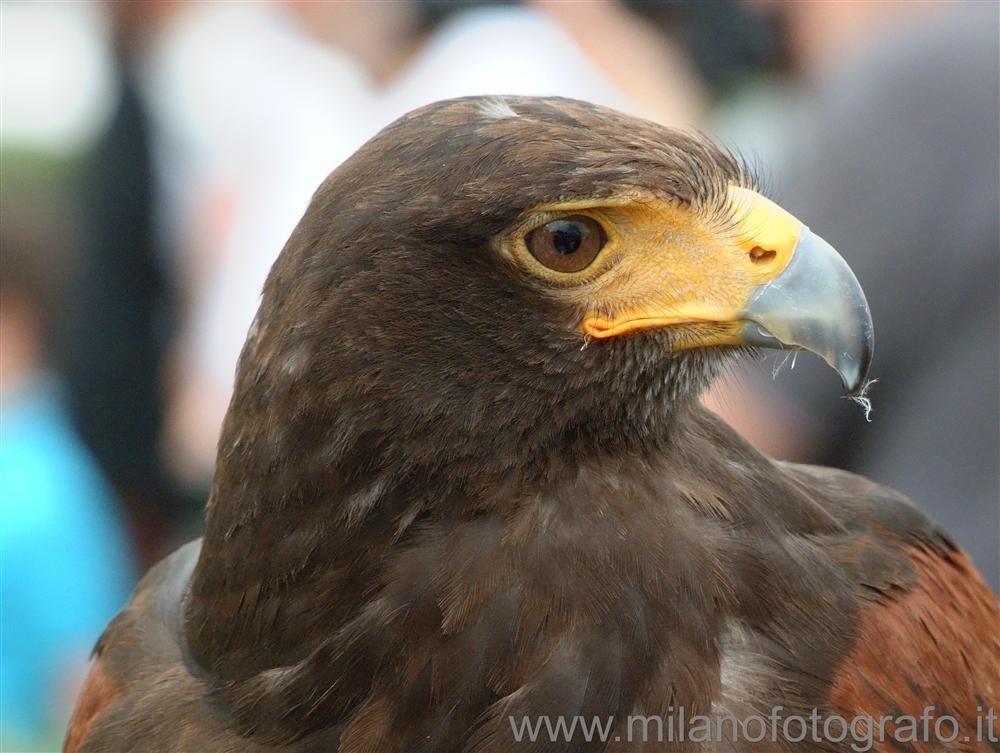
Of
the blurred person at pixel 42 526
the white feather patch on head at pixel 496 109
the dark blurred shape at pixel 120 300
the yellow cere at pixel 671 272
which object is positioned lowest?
the blurred person at pixel 42 526

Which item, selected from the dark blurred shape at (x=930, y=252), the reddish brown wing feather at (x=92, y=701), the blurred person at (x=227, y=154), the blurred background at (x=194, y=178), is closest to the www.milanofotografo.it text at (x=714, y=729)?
the reddish brown wing feather at (x=92, y=701)

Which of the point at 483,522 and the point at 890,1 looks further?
the point at 890,1

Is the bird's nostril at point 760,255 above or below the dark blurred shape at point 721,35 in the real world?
above

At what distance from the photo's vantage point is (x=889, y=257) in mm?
3270

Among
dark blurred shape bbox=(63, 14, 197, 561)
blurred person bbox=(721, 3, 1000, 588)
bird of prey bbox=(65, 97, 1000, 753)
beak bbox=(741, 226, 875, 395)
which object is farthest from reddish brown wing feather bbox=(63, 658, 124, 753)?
dark blurred shape bbox=(63, 14, 197, 561)

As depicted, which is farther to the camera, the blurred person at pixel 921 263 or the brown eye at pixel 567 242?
the blurred person at pixel 921 263

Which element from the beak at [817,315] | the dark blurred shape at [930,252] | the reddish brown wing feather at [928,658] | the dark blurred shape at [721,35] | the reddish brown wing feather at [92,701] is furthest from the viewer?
the dark blurred shape at [721,35]

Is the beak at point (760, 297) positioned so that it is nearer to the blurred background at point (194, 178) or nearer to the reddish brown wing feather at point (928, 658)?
the reddish brown wing feather at point (928, 658)

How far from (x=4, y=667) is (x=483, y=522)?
3830 mm

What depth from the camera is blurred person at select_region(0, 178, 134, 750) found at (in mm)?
4758

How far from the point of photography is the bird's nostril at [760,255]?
6.31ft

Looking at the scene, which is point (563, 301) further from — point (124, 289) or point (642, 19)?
point (124, 289)

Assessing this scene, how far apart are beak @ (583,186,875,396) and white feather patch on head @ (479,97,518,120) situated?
331mm

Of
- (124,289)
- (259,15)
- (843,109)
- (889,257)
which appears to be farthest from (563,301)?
(259,15)
